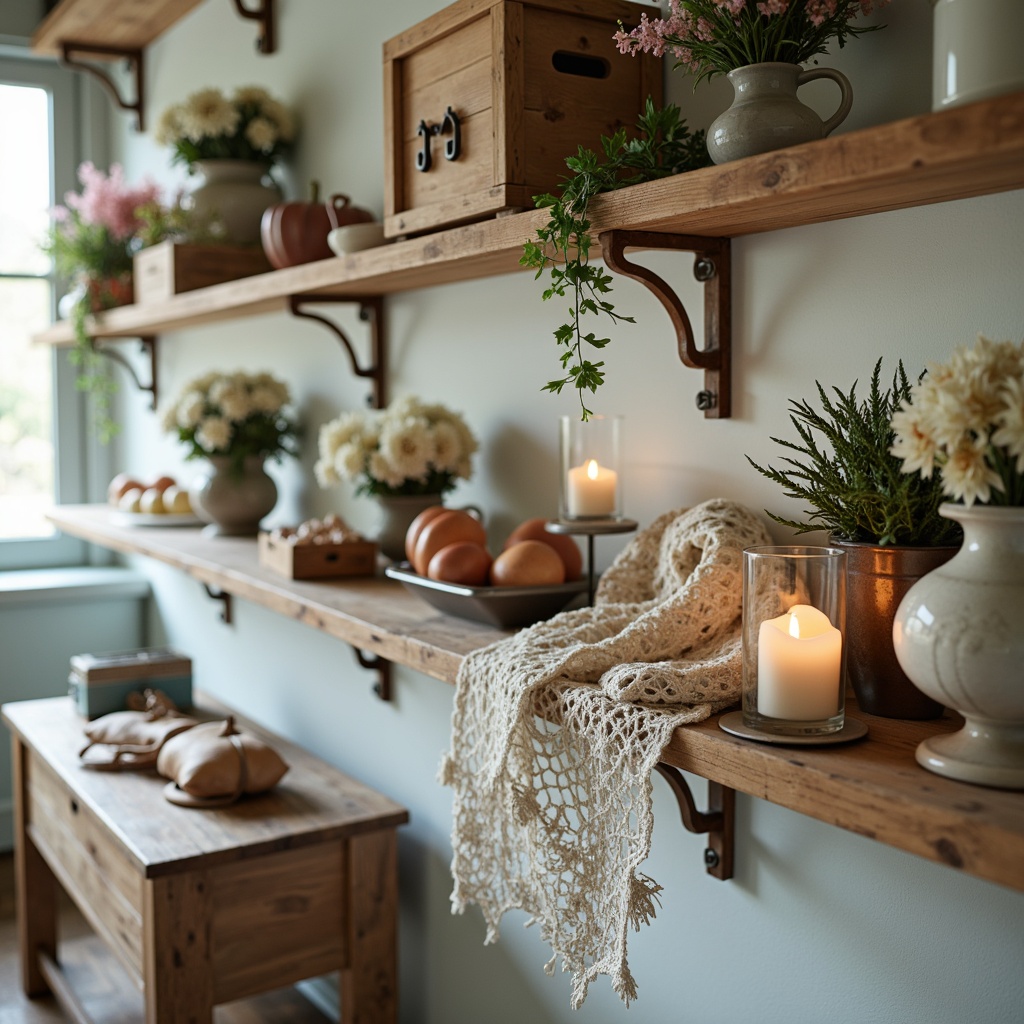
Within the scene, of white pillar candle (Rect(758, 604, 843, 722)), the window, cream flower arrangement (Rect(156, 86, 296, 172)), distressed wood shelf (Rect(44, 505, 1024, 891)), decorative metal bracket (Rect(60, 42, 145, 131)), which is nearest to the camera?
distressed wood shelf (Rect(44, 505, 1024, 891))

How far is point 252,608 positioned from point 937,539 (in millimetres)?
1888

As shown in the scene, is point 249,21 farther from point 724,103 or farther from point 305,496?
point 724,103

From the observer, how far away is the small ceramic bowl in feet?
5.36

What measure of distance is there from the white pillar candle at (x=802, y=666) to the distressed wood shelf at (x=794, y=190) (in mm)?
341

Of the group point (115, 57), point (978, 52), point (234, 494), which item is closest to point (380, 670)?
point (234, 494)

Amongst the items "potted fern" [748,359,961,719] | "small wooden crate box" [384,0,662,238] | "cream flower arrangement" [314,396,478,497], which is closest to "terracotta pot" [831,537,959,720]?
"potted fern" [748,359,961,719]

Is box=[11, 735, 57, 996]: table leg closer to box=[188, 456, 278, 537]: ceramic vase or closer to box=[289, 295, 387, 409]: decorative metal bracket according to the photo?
box=[188, 456, 278, 537]: ceramic vase

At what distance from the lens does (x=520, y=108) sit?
1294mm

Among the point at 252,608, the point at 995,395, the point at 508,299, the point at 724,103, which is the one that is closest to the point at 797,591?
the point at 995,395

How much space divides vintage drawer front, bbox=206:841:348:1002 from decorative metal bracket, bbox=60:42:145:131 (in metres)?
2.20

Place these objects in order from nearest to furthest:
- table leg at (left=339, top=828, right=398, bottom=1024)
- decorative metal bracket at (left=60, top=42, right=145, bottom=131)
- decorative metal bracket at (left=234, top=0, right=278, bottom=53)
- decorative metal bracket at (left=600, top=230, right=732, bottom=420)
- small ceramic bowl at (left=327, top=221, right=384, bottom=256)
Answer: decorative metal bracket at (left=600, top=230, right=732, bottom=420)
small ceramic bowl at (left=327, top=221, right=384, bottom=256)
table leg at (left=339, top=828, right=398, bottom=1024)
decorative metal bracket at (left=234, top=0, right=278, bottom=53)
decorative metal bracket at (left=60, top=42, right=145, bottom=131)

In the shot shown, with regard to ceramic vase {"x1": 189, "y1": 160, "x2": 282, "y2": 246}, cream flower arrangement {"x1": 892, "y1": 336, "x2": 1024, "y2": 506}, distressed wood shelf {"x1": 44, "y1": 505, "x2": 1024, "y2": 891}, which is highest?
ceramic vase {"x1": 189, "y1": 160, "x2": 282, "y2": 246}

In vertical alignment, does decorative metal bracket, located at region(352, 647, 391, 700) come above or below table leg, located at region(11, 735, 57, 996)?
above

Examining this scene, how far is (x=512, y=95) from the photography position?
1287 mm
